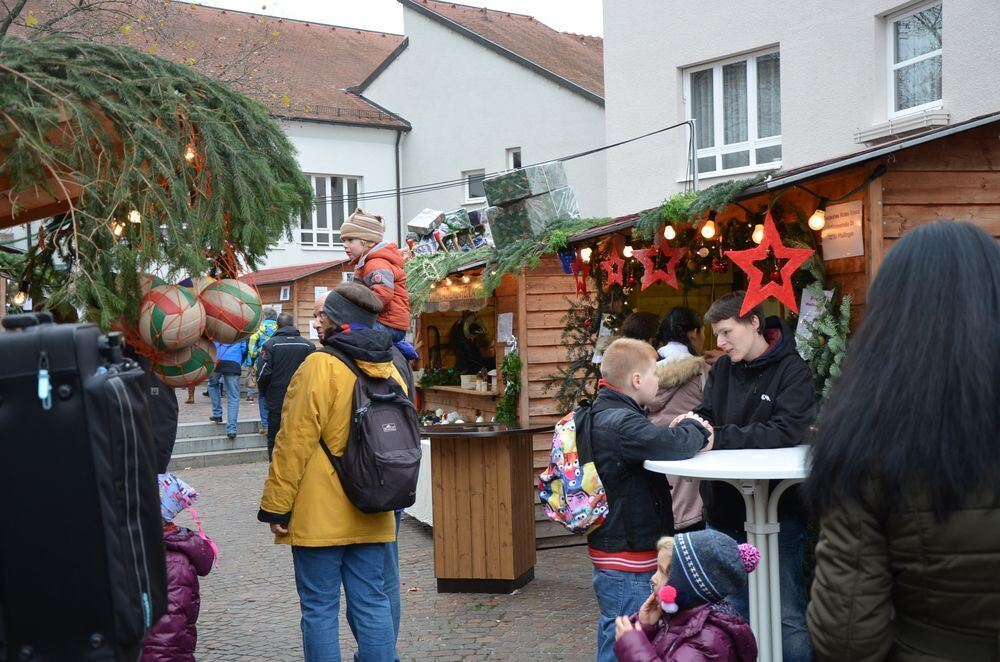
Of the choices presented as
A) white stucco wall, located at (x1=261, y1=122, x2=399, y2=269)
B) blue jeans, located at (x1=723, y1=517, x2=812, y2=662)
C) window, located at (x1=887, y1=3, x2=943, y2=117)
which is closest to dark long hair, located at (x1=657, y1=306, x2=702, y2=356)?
blue jeans, located at (x1=723, y1=517, x2=812, y2=662)

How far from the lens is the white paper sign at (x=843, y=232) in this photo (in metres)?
5.17

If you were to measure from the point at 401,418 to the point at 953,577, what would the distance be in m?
2.85

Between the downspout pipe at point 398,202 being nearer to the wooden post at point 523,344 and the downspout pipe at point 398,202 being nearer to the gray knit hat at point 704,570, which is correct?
the wooden post at point 523,344

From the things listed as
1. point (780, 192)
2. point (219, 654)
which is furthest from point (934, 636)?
point (219, 654)

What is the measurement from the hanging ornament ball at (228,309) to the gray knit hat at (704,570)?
2.39 metres

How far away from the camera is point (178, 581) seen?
4.27m

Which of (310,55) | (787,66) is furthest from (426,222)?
(310,55)

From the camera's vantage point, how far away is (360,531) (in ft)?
14.5

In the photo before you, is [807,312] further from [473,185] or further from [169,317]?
[473,185]

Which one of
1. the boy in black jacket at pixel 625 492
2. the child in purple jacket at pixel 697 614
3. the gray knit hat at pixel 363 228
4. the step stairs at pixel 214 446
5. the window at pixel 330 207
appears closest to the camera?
the child in purple jacket at pixel 697 614

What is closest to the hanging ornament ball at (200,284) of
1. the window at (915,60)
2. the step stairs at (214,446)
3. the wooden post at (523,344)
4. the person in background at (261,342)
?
the wooden post at (523,344)

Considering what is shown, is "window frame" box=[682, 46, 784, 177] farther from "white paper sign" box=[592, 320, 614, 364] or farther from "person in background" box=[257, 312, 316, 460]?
"person in background" box=[257, 312, 316, 460]

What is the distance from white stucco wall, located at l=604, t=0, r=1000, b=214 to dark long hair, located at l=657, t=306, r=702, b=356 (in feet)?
20.1

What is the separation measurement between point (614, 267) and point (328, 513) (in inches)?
157
